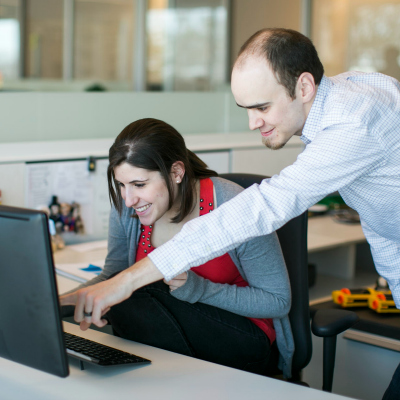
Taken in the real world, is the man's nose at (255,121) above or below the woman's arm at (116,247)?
above

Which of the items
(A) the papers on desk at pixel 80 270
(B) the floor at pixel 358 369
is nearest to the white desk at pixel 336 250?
(B) the floor at pixel 358 369

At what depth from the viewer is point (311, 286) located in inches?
96.4

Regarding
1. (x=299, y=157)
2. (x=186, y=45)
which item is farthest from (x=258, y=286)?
(x=186, y=45)

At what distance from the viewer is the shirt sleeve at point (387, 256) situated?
1.31 metres

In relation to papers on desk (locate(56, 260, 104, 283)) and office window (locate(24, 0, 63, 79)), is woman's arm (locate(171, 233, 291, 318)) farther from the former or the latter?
office window (locate(24, 0, 63, 79))

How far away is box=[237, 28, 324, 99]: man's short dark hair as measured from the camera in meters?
1.10

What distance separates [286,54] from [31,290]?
0.61 m

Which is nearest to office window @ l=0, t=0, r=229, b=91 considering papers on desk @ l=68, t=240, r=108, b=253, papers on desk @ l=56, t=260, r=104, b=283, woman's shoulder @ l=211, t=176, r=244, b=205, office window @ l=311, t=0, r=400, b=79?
office window @ l=311, t=0, r=400, b=79

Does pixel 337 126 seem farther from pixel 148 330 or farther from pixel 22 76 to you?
pixel 22 76

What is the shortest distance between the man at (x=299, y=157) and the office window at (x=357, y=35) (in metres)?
4.61

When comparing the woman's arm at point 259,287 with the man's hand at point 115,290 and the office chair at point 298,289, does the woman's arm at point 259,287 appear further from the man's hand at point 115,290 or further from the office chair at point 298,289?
the man's hand at point 115,290

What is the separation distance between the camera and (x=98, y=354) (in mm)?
1087

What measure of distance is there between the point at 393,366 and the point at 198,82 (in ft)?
14.3

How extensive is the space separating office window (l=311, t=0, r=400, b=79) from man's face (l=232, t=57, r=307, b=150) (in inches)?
184
